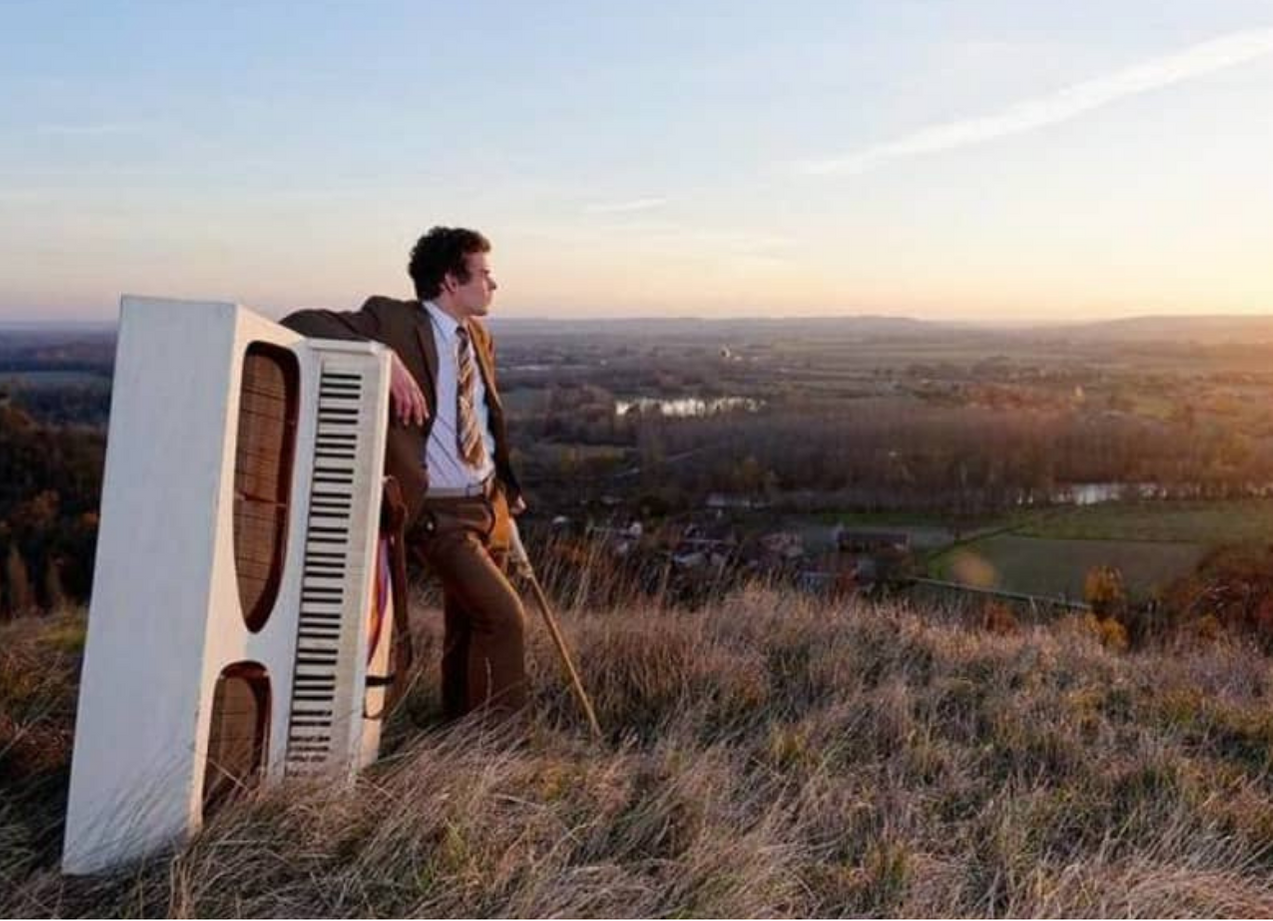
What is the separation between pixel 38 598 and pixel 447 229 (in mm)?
6291

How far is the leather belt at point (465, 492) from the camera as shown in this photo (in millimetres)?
4367

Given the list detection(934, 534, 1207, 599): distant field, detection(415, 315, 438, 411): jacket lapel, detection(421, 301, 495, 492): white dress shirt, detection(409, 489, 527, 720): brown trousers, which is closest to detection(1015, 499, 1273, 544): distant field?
detection(934, 534, 1207, 599): distant field

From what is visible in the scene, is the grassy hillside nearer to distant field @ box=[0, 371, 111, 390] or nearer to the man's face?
the man's face

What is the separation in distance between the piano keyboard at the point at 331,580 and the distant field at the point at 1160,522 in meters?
24.2

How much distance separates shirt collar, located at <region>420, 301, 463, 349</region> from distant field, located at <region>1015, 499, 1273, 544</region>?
23.4 meters

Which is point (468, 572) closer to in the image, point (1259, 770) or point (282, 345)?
point (282, 345)

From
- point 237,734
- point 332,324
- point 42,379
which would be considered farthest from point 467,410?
point 42,379

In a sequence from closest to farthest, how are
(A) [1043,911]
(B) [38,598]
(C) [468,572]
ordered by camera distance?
(A) [1043,911], (C) [468,572], (B) [38,598]

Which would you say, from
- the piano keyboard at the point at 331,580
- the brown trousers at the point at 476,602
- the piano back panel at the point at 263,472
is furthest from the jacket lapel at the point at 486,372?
the piano back panel at the point at 263,472

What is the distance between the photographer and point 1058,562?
25.5 m

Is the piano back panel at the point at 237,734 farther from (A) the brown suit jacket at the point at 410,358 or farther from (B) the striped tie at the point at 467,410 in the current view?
(B) the striped tie at the point at 467,410

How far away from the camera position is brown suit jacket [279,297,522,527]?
4.02 m

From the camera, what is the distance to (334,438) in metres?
3.52

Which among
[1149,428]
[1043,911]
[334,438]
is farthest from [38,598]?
[1149,428]
